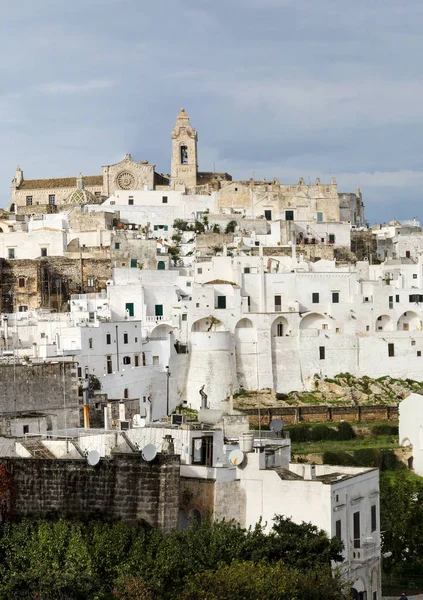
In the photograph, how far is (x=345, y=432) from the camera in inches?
2393

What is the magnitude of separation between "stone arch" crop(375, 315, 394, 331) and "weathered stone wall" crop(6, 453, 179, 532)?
134ft

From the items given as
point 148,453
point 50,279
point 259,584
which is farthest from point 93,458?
point 50,279

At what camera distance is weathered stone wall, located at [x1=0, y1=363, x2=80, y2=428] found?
4438 centimetres

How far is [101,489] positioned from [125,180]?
58.7 m

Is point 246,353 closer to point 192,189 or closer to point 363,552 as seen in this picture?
point 192,189

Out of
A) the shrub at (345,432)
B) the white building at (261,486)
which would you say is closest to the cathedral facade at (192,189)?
the shrub at (345,432)

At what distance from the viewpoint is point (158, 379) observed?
61125 mm

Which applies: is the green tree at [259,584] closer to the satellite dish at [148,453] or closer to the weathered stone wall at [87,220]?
the satellite dish at [148,453]

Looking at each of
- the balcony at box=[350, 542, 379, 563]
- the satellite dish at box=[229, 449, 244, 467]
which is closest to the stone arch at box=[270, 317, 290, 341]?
the balcony at box=[350, 542, 379, 563]

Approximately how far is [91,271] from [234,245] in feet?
27.9

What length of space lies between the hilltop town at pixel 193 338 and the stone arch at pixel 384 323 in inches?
4.5

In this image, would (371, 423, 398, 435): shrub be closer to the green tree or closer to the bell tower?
the bell tower

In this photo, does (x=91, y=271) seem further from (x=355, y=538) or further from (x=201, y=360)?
(x=355, y=538)

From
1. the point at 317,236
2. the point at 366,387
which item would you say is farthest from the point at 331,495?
the point at 317,236
